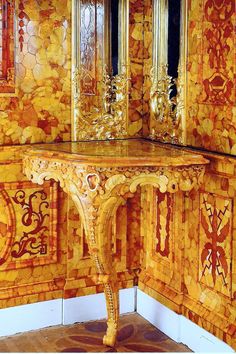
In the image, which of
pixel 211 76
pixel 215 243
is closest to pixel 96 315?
pixel 215 243

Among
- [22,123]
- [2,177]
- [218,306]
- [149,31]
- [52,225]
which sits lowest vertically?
[218,306]

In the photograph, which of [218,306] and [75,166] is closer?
[75,166]

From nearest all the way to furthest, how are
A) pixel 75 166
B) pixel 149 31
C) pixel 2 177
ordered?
pixel 75 166 → pixel 2 177 → pixel 149 31

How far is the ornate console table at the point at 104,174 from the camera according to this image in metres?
3.14

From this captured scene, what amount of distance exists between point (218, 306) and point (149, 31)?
1703 mm

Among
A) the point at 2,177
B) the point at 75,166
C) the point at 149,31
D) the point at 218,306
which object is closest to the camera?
the point at 75,166

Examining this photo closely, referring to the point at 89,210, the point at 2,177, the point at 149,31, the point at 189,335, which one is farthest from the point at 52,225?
the point at 149,31

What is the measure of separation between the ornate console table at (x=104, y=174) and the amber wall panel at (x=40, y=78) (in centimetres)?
30

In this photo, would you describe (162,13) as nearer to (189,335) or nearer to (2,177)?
(2,177)

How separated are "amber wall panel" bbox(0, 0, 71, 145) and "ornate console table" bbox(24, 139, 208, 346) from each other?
0.97 feet

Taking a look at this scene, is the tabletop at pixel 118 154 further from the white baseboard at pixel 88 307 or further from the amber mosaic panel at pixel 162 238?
the white baseboard at pixel 88 307

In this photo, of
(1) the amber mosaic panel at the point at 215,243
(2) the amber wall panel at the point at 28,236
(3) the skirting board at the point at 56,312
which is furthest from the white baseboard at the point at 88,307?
(1) the amber mosaic panel at the point at 215,243

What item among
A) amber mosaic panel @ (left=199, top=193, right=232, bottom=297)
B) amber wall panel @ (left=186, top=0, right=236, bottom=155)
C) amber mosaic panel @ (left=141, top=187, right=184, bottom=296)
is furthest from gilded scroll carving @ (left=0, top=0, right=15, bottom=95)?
amber mosaic panel @ (left=199, top=193, right=232, bottom=297)

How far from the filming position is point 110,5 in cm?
388
